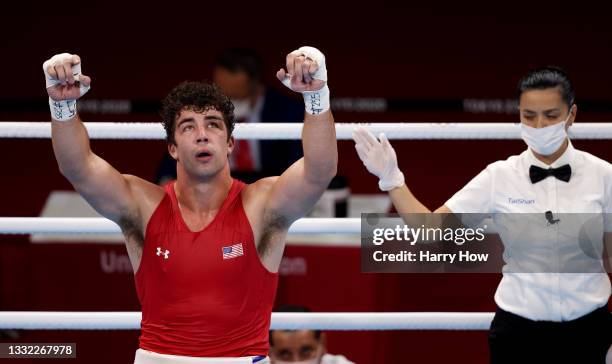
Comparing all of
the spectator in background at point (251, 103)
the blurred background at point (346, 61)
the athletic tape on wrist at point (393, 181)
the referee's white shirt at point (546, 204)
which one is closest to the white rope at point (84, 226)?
the athletic tape on wrist at point (393, 181)

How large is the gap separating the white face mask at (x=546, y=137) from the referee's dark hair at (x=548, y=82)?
9 cm

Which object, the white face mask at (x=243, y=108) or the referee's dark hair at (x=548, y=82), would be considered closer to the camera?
the referee's dark hair at (x=548, y=82)

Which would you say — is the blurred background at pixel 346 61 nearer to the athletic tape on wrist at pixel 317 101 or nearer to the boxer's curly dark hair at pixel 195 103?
the boxer's curly dark hair at pixel 195 103

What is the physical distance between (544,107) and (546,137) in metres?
0.10

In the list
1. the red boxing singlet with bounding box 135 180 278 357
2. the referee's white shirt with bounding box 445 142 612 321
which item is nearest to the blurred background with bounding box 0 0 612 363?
the referee's white shirt with bounding box 445 142 612 321

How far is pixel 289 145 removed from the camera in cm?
561

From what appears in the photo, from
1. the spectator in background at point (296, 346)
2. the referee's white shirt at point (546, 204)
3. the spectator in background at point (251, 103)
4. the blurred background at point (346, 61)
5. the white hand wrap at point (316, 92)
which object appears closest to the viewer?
the white hand wrap at point (316, 92)

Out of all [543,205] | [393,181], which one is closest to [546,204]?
[543,205]

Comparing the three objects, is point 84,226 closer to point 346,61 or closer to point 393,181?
point 393,181

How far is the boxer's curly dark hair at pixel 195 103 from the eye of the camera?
348cm

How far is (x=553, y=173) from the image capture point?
12.3 ft

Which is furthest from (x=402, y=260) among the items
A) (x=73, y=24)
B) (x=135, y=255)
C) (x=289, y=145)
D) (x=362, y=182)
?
(x=73, y=24)

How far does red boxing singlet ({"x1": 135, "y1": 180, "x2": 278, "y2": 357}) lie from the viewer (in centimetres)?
340

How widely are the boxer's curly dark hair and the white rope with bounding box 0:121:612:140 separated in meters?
0.45
